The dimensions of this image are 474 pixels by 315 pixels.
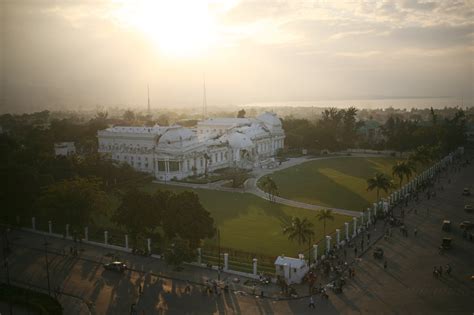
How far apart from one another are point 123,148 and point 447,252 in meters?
52.4

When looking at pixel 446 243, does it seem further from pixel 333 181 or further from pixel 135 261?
pixel 333 181

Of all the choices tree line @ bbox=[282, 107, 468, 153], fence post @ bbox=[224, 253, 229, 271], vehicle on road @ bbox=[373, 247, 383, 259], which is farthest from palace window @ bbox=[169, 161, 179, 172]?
vehicle on road @ bbox=[373, 247, 383, 259]

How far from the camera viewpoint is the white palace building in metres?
66.2

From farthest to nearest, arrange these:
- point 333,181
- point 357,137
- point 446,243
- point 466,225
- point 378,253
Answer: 1. point 357,137
2. point 333,181
3. point 466,225
4. point 446,243
5. point 378,253

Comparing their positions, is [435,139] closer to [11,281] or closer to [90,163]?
[90,163]

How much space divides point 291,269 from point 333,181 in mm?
33555

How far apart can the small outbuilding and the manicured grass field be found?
397 cm

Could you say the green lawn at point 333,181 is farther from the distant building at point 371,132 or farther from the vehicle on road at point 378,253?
the distant building at point 371,132

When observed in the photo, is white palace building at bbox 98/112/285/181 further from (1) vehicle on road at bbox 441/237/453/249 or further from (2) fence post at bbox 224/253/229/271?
(1) vehicle on road at bbox 441/237/453/249

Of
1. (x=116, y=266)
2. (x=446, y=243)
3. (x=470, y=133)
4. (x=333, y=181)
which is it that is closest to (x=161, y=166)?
(x=333, y=181)

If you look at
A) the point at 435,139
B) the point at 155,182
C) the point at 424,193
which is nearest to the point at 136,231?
the point at 155,182

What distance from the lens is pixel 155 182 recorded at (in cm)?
6303

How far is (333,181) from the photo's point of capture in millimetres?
60156

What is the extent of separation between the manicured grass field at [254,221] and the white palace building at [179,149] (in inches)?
506
